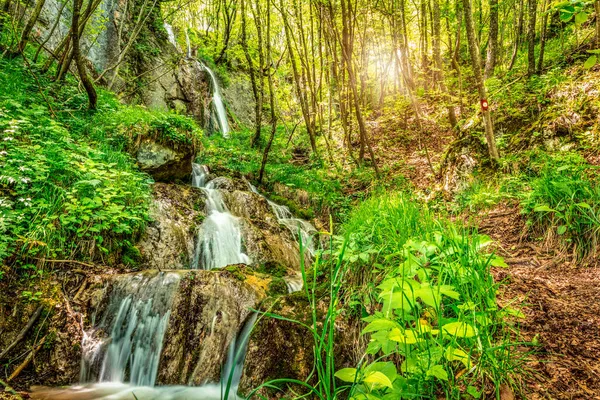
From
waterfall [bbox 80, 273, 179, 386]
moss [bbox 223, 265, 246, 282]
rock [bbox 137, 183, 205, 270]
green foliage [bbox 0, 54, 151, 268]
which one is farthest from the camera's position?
rock [bbox 137, 183, 205, 270]

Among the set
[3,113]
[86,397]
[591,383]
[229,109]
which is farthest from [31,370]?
[229,109]

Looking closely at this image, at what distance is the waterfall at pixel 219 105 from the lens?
1376cm

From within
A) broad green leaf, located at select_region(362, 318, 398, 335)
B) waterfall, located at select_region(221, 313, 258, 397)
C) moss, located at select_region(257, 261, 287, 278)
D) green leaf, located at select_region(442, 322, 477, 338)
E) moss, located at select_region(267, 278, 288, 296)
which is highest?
broad green leaf, located at select_region(362, 318, 398, 335)

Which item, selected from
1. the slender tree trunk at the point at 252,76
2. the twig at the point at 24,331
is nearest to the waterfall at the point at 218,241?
the twig at the point at 24,331

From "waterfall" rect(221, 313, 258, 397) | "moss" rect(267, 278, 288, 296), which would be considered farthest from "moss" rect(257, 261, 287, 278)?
"waterfall" rect(221, 313, 258, 397)

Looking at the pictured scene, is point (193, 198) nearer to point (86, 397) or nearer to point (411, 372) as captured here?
point (86, 397)

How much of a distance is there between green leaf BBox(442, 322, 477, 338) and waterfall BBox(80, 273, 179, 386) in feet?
9.61

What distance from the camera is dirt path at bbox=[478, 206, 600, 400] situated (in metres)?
1.36

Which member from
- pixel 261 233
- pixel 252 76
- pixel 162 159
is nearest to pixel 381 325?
pixel 261 233

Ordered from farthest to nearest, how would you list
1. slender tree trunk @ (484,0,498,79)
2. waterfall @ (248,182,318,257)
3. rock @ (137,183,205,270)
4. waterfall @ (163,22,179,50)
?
waterfall @ (163,22,179,50)
slender tree trunk @ (484,0,498,79)
waterfall @ (248,182,318,257)
rock @ (137,183,205,270)

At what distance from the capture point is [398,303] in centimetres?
129

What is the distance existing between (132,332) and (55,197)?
6.34 ft

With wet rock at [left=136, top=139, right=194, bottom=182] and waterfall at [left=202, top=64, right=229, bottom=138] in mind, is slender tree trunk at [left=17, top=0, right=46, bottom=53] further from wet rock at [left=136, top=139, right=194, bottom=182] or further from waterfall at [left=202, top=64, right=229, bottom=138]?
waterfall at [left=202, top=64, right=229, bottom=138]

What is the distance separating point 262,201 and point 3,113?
457cm
